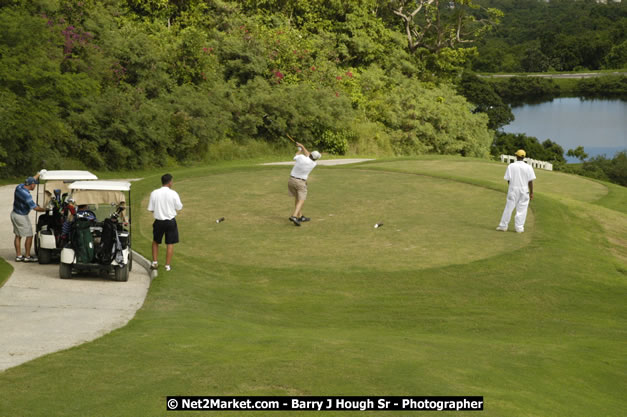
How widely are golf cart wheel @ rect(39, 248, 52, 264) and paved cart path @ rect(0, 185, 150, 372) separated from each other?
0.11 meters

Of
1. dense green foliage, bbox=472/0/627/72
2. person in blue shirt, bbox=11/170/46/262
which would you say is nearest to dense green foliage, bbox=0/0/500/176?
person in blue shirt, bbox=11/170/46/262

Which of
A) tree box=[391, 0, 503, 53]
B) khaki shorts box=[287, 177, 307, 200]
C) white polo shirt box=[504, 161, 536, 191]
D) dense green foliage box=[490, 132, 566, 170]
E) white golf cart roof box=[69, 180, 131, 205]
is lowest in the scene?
dense green foliage box=[490, 132, 566, 170]

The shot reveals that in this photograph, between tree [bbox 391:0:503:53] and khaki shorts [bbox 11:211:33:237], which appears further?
tree [bbox 391:0:503:53]

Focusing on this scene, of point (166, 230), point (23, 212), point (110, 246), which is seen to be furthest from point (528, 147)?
point (110, 246)

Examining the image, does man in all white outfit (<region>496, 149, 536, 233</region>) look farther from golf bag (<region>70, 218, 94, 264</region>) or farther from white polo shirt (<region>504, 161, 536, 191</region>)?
golf bag (<region>70, 218, 94, 264</region>)

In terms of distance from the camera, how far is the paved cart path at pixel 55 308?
332 inches

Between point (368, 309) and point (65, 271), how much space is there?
17.3 feet

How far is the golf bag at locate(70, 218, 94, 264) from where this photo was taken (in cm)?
1228

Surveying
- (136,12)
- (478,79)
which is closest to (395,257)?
(136,12)

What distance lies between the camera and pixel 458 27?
65500 millimetres

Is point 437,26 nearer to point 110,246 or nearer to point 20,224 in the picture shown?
point 20,224

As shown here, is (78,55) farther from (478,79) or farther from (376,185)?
(478,79)

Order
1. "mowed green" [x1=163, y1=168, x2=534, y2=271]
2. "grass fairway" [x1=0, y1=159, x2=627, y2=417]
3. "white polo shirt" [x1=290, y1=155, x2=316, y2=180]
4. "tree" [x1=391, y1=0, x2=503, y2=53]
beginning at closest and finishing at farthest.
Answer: "grass fairway" [x1=0, y1=159, x2=627, y2=417], "mowed green" [x1=163, y1=168, x2=534, y2=271], "white polo shirt" [x1=290, y1=155, x2=316, y2=180], "tree" [x1=391, y1=0, x2=503, y2=53]

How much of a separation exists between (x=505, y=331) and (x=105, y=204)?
26.6ft
